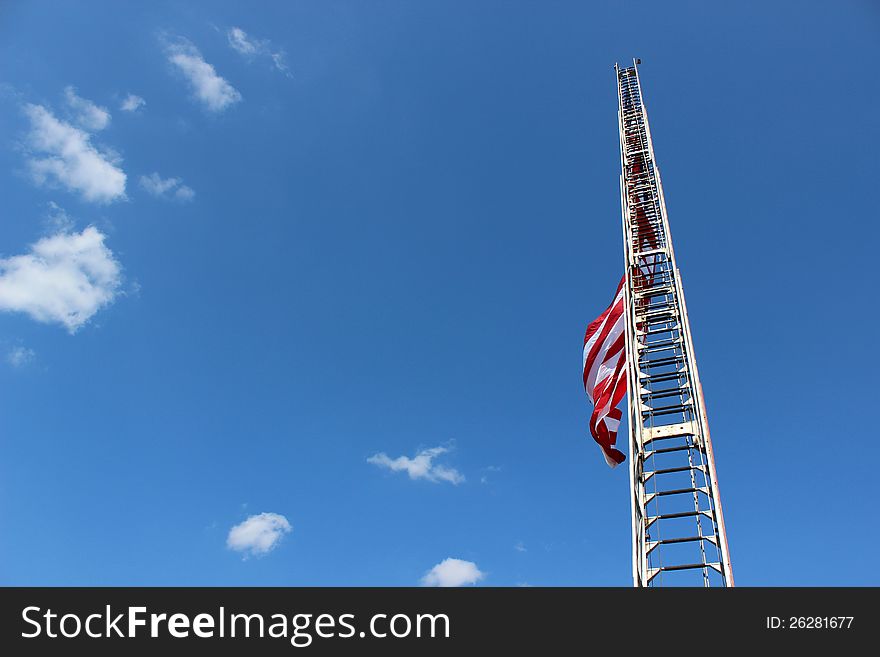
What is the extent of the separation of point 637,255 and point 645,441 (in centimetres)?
922

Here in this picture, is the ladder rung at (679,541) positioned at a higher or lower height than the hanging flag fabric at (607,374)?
lower

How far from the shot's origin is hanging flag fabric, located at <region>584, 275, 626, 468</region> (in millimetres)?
22969

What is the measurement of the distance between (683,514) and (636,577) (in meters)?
2.59

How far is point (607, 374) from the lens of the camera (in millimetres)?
24391

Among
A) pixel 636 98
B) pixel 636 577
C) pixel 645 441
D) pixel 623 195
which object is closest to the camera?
pixel 636 577

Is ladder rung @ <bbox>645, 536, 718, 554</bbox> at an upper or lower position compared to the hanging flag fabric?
lower

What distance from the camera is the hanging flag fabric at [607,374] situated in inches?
904

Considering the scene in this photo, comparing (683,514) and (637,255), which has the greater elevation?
(637,255)
